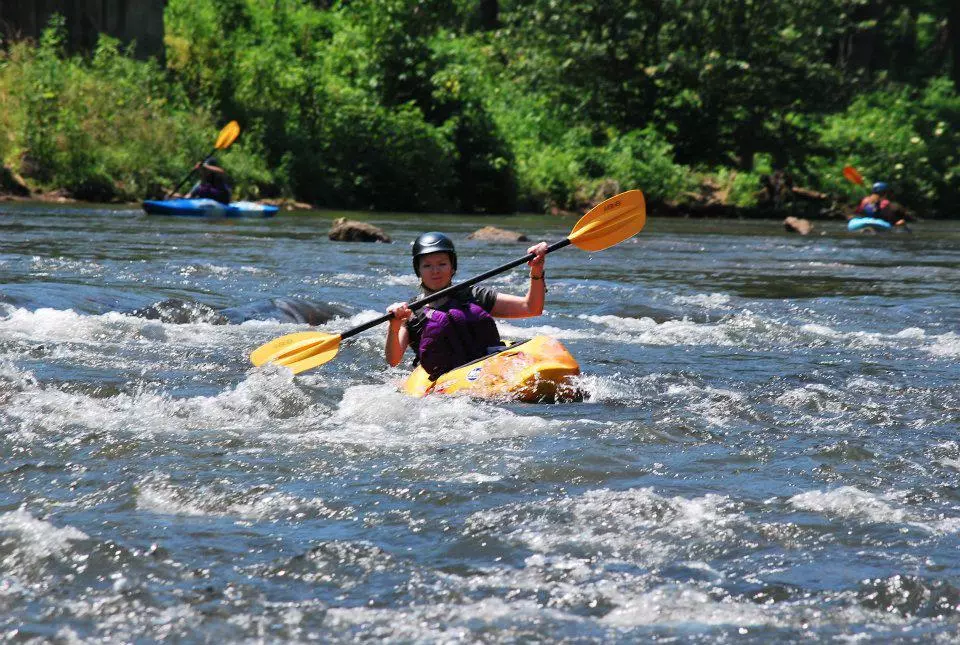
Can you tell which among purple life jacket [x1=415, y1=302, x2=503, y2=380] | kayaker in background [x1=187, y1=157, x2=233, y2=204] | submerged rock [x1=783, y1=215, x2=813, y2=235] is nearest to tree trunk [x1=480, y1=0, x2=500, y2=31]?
submerged rock [x1=783, y1=215, x2=813, y2=235]

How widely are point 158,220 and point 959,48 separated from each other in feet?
91.3

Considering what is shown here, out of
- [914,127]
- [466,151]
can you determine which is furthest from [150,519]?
[914,127]

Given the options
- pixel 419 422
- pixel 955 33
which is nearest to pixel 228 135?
pixel 419 422

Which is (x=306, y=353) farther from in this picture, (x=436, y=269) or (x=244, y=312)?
(x=244, y=312)

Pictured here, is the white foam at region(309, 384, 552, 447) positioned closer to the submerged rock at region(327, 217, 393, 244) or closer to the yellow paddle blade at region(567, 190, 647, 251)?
the yellow paddle blade at region(567, 190, 647, 251)

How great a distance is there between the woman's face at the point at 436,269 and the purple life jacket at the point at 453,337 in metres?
0.13

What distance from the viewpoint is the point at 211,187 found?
18.2m

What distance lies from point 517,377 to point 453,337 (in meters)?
0.46

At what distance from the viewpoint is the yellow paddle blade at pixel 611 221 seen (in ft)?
23.6

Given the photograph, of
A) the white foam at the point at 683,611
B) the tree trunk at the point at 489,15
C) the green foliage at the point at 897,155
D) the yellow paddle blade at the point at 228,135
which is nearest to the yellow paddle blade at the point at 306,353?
the white foam at the point at 683,611

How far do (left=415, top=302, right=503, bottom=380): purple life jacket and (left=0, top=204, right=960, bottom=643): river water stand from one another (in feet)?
0.74

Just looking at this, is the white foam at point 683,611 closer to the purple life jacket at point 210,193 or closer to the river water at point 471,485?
the river water at point 471,485

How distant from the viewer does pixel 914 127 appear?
98.3 ft

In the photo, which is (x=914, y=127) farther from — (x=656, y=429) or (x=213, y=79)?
(x=656, y=429)
